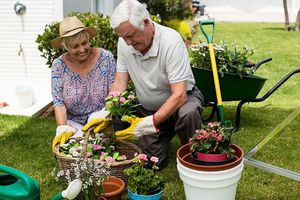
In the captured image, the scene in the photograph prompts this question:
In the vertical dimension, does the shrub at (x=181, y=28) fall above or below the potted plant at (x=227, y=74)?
below

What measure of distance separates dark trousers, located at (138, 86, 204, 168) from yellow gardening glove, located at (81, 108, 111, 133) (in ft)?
0.93

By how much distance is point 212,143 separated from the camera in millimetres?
2791

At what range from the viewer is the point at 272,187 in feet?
11.1

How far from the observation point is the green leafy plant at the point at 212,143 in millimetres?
2773

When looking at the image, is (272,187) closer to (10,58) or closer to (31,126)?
(31,126)

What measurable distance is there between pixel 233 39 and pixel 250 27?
3.39 m

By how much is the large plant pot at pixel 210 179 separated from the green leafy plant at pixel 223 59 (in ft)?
5.26

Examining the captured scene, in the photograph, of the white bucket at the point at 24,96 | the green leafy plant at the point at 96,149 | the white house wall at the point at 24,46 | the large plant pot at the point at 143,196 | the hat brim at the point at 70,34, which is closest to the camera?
the large plant pot at the point at 143,196

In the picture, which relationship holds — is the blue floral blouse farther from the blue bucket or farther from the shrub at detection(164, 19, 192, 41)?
the shrub at detection(164, 19, 192, 41)

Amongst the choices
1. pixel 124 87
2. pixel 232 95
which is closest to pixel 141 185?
pixel 124 87

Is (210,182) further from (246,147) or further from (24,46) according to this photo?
(24,46)

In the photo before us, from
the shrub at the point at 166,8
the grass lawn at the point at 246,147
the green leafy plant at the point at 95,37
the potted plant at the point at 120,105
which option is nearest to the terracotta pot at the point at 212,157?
the grass lawn at the point at 246,147

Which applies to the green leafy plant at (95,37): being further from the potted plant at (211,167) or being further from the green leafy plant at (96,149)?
the potted plant at (211,167)

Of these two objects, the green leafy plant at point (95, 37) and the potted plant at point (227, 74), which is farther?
the green leafy plant at point (95, 37)
